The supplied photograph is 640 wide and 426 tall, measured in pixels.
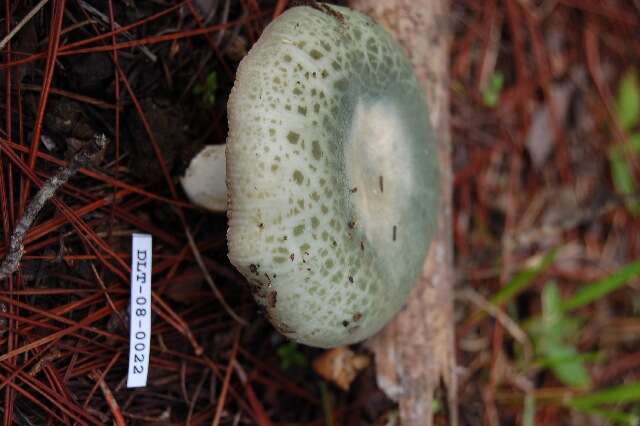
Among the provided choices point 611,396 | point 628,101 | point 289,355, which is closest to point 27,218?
point 289,355

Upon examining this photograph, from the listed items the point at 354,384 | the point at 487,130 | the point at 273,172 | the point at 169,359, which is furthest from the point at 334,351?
the point at 487,130

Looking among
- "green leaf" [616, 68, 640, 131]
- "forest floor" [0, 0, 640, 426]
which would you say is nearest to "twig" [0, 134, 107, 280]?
"forest floor" [0, 0, 640, 426]

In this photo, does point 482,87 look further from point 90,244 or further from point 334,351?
point 90,244

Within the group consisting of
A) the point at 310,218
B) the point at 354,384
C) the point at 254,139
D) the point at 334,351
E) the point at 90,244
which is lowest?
the point at 354,384

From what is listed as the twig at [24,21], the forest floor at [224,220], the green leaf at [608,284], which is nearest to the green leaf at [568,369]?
the forest floor at [224,220]

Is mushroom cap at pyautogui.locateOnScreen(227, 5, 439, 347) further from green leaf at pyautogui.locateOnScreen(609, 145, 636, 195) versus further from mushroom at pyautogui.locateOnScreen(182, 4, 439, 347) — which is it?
green leaf at pyautogui.locateOnScreen(609, 145, 636, 195)

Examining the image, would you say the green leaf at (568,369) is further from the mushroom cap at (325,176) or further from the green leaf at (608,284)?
the mushroom cap at (325,176)

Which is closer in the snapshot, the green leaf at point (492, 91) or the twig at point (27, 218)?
the twig at point (27, 218)

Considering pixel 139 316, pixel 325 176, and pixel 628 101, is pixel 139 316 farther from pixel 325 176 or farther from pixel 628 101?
pixel 628 101
